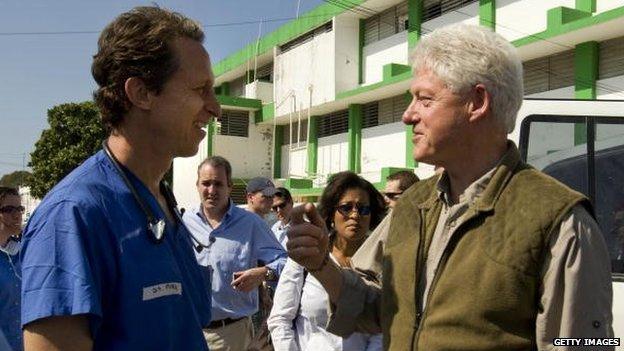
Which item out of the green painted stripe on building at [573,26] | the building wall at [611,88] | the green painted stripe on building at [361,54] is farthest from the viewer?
the green painted stripe on building at [361,54]

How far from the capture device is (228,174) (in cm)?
536

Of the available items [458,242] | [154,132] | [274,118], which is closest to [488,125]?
[458,242]

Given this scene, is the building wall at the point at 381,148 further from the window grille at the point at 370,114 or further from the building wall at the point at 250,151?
the building wall at the point at 250,151

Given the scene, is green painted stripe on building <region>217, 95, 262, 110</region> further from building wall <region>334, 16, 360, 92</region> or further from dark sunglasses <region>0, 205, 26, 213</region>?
dark sunglasses <region>0, 205, 26, 213</region>

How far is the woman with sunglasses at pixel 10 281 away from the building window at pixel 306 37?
16.9 metres

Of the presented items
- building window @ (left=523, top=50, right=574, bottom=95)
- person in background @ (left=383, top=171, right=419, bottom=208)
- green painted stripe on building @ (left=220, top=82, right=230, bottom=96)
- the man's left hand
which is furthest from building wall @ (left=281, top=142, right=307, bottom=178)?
the man's left hand

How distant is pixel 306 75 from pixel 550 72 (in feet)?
34.1

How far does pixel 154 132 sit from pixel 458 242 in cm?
97

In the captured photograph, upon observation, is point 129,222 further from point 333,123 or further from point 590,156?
point 333,123

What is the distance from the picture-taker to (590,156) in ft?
11.6

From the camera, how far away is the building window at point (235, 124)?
25627mm

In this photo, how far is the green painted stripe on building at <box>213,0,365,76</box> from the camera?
67.4 feet

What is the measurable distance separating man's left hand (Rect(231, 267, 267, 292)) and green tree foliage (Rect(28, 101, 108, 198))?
25217 mm

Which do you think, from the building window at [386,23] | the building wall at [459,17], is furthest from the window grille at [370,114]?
the building wall at [459,17]
